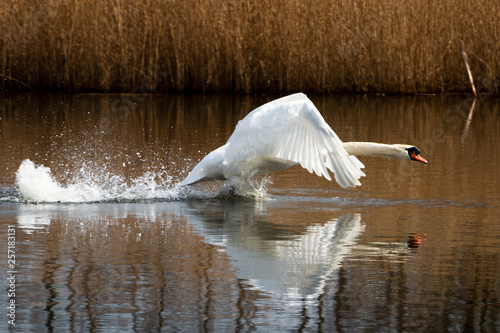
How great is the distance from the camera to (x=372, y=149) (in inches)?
277

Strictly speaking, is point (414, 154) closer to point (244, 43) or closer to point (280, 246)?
point (280, 246)

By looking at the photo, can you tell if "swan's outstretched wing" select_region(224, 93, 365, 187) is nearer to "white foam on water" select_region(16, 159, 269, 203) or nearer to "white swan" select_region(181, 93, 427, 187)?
"white swan" select_region(181, 93, 427, 187)

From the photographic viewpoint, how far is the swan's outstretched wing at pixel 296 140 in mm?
6117

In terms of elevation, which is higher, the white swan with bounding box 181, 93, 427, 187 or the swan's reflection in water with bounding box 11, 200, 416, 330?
the white swan with bounding box 181, 93, 427, 187

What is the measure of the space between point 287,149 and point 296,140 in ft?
0.34

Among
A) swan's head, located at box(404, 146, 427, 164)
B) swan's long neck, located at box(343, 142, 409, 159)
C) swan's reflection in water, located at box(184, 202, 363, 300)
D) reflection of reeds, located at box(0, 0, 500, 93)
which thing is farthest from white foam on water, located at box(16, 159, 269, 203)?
reflection of reeds, located at box(0, 0, 500, 93)

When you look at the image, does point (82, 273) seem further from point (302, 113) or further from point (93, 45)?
point (93, 45)

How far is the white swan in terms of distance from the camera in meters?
6.15

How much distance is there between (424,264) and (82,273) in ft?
5.80

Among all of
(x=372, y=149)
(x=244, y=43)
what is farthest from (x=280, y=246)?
(x=244, y=43)

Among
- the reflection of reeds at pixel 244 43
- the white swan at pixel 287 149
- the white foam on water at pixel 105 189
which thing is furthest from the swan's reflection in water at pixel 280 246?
the reflection of reeds at pixel 244 43

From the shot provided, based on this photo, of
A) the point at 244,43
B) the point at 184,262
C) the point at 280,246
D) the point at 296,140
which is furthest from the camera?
the point at 244,43

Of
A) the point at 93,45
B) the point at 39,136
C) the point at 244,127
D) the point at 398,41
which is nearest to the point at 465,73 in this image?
the point at 398,41

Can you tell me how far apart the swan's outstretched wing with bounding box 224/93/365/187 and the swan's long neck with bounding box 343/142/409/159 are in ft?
1.40
